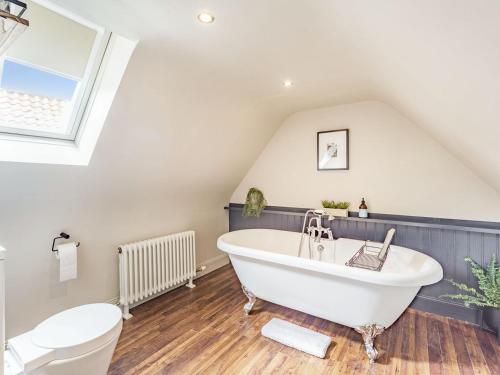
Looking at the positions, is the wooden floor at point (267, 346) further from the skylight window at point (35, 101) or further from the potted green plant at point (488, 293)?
the skylight window at point (35, 101)

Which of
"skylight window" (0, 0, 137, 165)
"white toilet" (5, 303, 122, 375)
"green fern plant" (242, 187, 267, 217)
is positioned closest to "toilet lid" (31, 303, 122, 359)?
"white toilet" (5, 303, 122, 375)

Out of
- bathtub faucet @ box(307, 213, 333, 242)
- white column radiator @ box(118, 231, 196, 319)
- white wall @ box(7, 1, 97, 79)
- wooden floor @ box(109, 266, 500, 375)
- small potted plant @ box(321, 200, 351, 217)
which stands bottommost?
wooden floor @ box(109, 266, 500, 375)

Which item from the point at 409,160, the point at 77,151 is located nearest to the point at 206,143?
the point at 77,151

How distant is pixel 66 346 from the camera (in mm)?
→ 1316

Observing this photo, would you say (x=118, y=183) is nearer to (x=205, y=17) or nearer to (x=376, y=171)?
(x=205, y=17)

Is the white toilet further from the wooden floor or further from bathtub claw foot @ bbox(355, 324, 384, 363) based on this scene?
bathtub claw foot @ bbox(355, 324, 384, 363)

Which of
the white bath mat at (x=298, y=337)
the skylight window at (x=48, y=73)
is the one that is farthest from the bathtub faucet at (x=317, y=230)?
the skylight window at (x=48, y=73)

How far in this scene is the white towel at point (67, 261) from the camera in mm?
2078

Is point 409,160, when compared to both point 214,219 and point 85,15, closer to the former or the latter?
point 214,219

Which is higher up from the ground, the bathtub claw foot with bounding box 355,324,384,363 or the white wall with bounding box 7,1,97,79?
the white wall with bounding box 7,1,97,79

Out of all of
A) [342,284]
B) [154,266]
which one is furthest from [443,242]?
[154,266]

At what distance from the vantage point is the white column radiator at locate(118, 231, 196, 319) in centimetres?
256

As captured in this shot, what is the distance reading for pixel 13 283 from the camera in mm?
1936

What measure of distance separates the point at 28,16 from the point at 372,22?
184 centimetres
